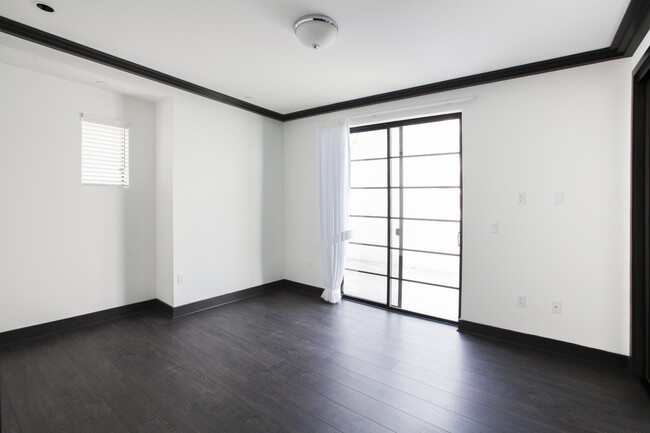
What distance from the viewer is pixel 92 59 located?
279 cm

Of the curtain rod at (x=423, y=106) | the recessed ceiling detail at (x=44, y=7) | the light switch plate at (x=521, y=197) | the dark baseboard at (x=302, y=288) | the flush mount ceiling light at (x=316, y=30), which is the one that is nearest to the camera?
the recessed ceiling detail at (x=44, y=7)

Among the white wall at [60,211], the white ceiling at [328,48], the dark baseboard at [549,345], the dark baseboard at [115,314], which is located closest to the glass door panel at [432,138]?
the white ceiling at [328,48]

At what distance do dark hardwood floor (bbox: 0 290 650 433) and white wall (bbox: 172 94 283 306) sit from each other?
0.82 meters

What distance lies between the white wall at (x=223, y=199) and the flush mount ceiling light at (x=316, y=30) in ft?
6.45

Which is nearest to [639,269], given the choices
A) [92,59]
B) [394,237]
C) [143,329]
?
[394,237]

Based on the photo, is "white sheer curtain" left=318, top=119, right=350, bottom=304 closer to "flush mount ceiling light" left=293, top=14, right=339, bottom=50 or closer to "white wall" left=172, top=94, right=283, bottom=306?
"white wall" left=172, top=94, right=283, bottom=306

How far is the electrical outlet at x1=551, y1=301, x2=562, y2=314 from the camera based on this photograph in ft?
9.41

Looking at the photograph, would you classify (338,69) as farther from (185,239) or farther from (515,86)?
(185,239)

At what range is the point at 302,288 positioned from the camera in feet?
15.7

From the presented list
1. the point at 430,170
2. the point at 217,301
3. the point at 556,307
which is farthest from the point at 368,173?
the point at 217,301

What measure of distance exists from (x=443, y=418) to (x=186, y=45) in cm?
351

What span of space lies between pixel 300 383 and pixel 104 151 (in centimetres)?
322

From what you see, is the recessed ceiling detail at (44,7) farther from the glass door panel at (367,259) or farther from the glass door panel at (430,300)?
the glass door panel at (430,300)

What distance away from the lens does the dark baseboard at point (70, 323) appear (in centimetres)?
288
